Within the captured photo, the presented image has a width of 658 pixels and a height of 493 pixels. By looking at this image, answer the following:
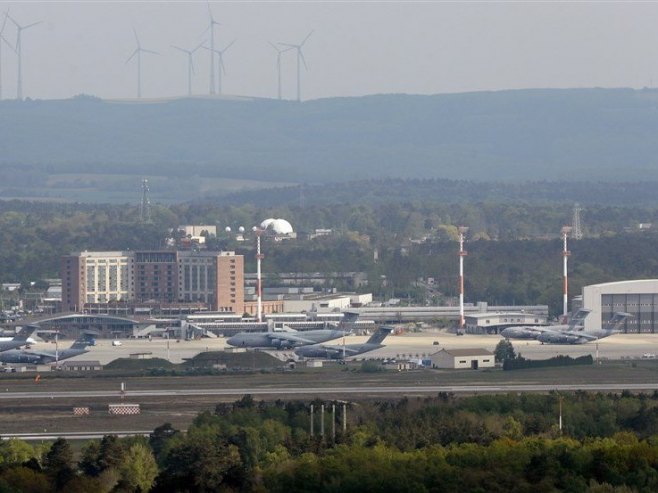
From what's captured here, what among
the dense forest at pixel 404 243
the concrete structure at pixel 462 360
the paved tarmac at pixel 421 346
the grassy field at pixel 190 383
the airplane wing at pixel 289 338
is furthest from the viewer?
the dense forest at pixel 404 243

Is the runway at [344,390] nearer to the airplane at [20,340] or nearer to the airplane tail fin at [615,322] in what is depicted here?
the airplane at [20,340]

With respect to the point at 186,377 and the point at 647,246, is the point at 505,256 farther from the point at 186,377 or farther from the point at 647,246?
the point at 186,377

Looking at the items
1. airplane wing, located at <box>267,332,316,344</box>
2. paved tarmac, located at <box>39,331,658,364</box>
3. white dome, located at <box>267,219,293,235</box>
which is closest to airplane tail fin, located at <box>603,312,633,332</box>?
paved tarmac, located at <box>39,331,658,364</box>

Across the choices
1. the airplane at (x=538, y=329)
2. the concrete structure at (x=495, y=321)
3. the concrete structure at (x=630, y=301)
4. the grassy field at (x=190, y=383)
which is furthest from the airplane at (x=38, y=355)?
the concrete structure at (x=630, y=301)

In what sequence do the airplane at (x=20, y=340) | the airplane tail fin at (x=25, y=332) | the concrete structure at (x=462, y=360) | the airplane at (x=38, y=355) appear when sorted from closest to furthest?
the concrete structure at (x=462, y=360) → the airplane at (x=38, y=355) → the airplane at (x=20, y=340) → the airplane tail fin at (x=25, y=332)

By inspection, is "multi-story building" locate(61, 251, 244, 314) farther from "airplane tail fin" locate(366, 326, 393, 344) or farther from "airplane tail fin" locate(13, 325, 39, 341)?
"airplane tail fin" locate(366, 326, 393, 344)

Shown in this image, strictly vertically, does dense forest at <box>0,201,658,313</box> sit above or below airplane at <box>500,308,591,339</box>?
above

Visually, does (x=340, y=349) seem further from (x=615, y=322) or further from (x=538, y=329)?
(x=615, y=322)
